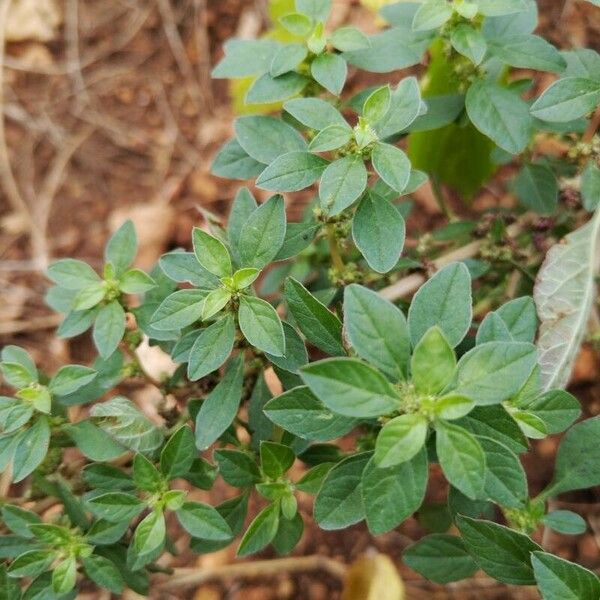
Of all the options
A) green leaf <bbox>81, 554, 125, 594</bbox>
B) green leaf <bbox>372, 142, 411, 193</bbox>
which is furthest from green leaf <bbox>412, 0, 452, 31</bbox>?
green leaf <bbox>81, 554, 125, 594</bbox>

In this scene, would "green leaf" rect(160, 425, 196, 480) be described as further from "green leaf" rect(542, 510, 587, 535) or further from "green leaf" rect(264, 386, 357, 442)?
"green leaf" rect(542, 510, 587, 535)

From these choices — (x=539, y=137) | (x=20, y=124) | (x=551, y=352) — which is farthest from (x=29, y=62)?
(x=551, y=352)

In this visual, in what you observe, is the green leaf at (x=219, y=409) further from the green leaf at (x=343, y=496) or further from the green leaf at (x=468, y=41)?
the green leaf at (x=468, y=41)

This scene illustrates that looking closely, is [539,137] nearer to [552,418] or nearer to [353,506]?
[552,418]

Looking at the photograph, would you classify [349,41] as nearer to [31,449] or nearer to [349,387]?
[349,387]

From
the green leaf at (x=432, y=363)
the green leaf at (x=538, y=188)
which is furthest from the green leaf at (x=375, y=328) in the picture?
the green leaf at (x=538, y=188)

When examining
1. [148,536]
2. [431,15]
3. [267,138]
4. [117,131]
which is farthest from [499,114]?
[117,131]
